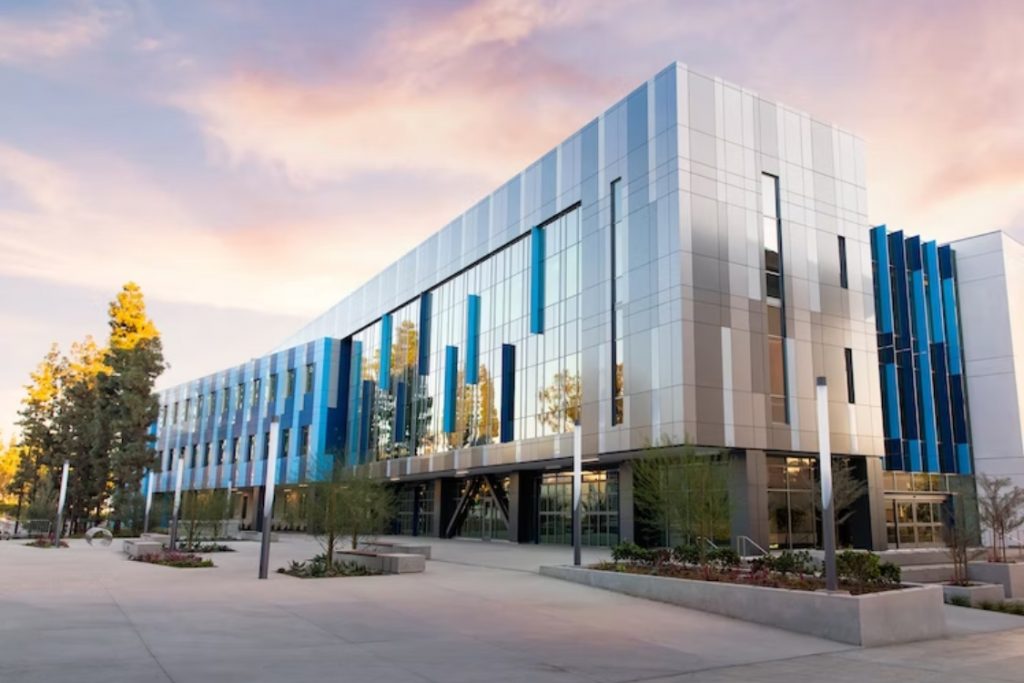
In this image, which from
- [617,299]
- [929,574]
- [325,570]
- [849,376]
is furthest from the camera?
[849,376]

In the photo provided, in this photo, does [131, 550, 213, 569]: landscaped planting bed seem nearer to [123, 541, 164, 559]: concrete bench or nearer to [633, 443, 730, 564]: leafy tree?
[123, 541, 164, 559]: concrete bench

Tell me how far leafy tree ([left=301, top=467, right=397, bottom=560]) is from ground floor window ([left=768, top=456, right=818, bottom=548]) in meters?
17.0

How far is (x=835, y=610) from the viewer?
41.9 ft

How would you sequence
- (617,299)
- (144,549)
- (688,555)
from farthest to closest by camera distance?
(617,299) → (144,549) → (688,555)

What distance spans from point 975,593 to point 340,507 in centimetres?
1603

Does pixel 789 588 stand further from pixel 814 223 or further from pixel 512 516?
pixel 512 516

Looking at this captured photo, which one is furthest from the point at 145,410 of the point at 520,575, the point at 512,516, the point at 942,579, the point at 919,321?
the point at 919,321

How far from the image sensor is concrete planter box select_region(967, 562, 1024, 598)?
72.8 feet

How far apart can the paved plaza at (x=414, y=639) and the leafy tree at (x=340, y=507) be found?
326 centimetres

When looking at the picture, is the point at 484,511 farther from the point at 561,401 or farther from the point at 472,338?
the point at 561,401

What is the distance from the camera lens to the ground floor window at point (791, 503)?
33.3 metres

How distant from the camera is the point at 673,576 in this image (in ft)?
56.9

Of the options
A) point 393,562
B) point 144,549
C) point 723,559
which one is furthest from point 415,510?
point 723,559

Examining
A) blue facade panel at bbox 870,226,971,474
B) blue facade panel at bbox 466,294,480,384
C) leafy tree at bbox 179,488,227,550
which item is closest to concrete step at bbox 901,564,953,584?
blue facade panel at bbox 870,226,971,474
